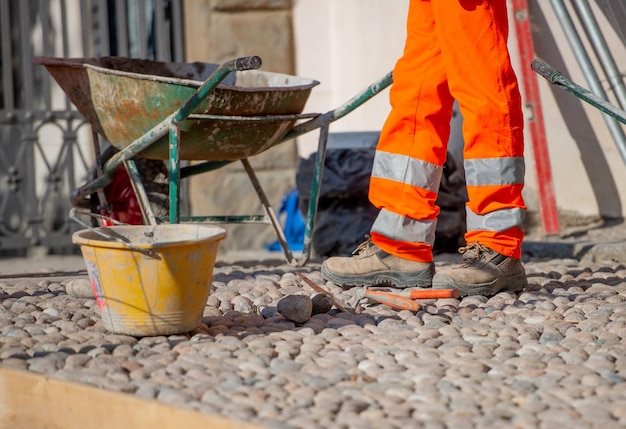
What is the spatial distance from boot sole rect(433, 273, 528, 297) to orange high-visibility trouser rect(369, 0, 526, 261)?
0.10 meters

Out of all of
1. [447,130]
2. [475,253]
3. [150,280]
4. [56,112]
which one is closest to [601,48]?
[447,130]

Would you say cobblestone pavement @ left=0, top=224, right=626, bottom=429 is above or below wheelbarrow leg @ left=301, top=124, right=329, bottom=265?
below

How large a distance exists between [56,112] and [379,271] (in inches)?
113

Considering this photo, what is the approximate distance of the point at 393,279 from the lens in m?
3.68

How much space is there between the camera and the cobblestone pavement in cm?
226

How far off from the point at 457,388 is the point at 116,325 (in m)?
1.07

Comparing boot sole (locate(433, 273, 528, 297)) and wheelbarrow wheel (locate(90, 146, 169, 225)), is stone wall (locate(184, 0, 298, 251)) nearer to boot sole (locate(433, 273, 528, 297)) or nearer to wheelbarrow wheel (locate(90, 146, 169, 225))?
wheelbarrow wheel (locate(90, 146, 169, 225))

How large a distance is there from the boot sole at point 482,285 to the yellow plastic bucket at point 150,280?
3.19ft

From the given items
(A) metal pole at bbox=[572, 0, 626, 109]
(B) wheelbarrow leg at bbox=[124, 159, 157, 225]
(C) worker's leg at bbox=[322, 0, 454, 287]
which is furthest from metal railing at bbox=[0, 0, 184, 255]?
(C) worker's leg at bbox=[322, 0, 454, 287]

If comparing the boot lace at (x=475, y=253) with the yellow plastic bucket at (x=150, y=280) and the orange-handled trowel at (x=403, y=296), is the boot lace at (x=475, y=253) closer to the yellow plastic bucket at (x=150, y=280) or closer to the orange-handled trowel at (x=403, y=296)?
the orange-handled trowel at (x=403, y=296)

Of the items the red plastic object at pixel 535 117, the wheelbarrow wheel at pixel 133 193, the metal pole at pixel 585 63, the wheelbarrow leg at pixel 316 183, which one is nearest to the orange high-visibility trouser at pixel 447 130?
the wheelbarrow leg at pixel 316 183

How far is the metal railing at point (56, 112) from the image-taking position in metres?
5.75

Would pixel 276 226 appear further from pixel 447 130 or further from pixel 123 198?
pixel 447 130

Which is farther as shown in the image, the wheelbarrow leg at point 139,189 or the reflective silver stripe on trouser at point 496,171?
the wheelbarrow leg at point 139,189
